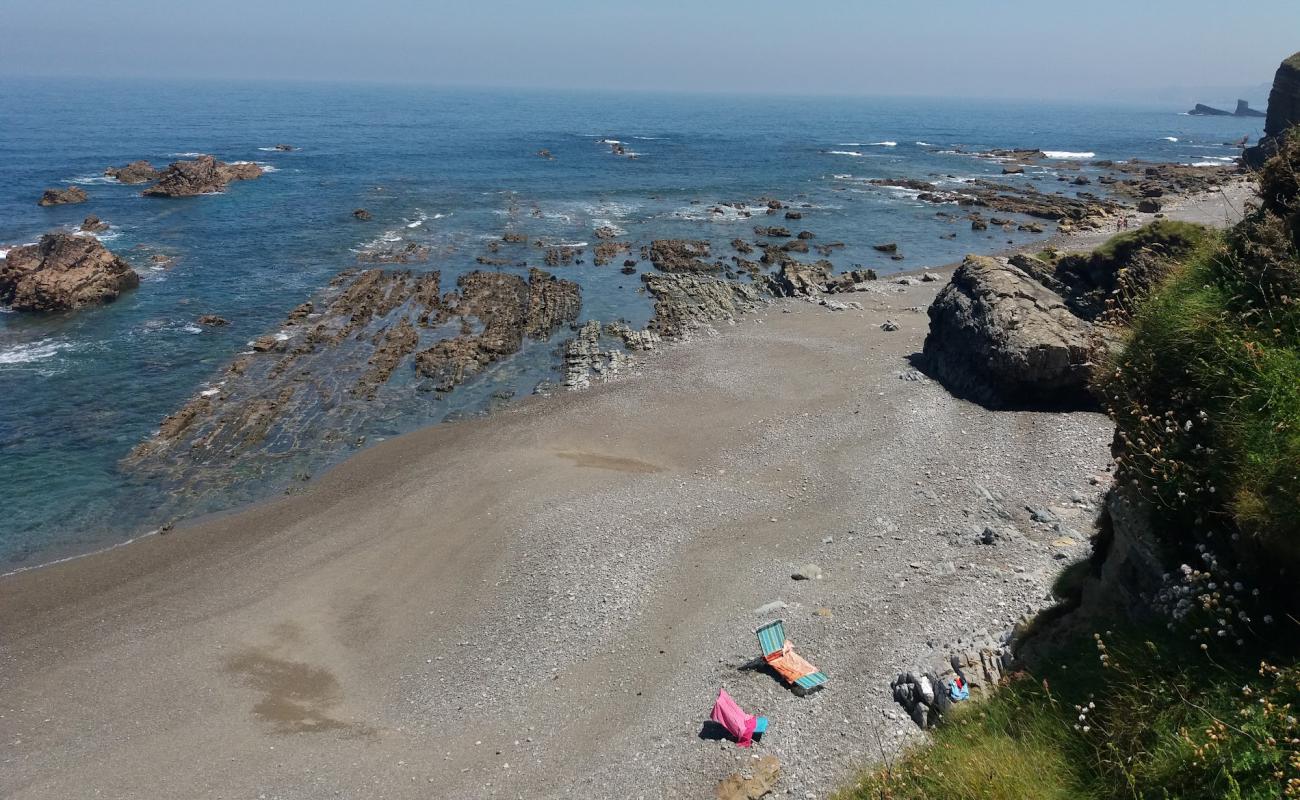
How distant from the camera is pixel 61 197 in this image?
62531mm

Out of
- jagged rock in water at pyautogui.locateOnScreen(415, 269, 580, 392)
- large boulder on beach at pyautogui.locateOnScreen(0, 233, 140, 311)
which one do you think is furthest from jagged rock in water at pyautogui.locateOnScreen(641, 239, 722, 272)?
large boulder on beach at pyautogui.locateOnScreen(0, 233, 140, 311)

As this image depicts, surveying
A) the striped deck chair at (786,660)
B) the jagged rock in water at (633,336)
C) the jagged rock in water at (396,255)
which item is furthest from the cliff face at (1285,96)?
the striped deck chair at (786,660)

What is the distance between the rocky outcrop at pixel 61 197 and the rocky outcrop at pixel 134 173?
11637 mm

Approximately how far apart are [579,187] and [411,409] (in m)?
56.4

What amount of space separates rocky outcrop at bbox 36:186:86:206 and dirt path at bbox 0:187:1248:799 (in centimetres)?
5796

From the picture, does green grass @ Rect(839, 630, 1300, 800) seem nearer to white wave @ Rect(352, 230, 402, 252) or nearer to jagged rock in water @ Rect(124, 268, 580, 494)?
jagged rock in water @ Rect(124, 268, 580, 494)

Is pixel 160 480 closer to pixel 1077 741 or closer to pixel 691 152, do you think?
pixel 1077 741

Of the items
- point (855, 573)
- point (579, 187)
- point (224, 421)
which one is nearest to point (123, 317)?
point (224, 421)

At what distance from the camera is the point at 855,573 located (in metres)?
18.0

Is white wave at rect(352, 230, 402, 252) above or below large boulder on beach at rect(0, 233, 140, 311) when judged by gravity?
above

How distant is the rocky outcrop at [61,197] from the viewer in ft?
202

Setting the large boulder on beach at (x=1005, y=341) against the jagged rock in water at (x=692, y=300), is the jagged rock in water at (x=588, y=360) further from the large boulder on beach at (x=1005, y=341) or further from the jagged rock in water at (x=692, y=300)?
the large boulder on beach at (x=1005, y=341)

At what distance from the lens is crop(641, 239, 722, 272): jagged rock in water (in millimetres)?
48969

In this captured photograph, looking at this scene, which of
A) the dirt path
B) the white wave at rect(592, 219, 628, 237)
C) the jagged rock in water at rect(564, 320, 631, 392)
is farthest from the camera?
the white wave at rect(592, 219, 628, 237)
